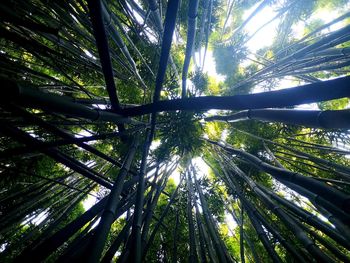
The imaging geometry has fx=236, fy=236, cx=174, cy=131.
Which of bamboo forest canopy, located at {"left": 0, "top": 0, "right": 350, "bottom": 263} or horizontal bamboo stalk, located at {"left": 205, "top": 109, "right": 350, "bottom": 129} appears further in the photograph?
bamboo forest canopy, located at {"left": 0, "top": 0, "right": 350, "bottom": 263}

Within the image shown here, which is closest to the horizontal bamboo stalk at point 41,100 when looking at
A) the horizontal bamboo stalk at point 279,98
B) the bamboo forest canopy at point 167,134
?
the bamboo forest canopy at point 167,134

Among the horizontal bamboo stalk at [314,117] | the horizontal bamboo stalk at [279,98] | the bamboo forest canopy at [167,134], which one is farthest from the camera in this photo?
the bamboo forest canopy at [167,134]

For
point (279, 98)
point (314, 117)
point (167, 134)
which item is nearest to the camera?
point (279, 98)

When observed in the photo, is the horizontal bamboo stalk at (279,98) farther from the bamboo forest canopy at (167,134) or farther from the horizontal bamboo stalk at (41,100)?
the horizontal bamboo stalk at (41,100)

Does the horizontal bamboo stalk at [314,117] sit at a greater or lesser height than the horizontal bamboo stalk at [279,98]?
lesser

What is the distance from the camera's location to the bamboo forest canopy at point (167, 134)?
139cm

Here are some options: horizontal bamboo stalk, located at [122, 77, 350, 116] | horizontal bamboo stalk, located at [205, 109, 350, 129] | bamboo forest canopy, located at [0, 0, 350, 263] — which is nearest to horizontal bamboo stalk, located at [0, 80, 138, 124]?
bamboo forest canopy, located at [0, 0, 350, 263]

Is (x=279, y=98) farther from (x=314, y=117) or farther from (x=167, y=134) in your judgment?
(x=167, y=134)

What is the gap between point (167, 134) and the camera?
12.4ft

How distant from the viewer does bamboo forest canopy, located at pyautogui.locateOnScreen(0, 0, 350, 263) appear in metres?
1.39

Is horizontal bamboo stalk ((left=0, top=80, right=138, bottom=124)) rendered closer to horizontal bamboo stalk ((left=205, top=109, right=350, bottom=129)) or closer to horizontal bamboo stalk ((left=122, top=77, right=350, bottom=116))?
horizontal bamboo stalk ((left=122, top=77, right=350, bottom=116))

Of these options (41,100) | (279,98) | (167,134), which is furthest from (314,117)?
(167,134)

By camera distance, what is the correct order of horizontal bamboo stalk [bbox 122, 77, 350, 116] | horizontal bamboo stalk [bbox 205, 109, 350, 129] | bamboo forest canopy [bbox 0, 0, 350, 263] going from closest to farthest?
horizontal bamboo stalk [bbox 122, 77, 350, 116] < horizontal bamboo stalk [bbox 205, 109, 350, 129] < bamboo forest canopy [bbox 0, 0, 350, 263]

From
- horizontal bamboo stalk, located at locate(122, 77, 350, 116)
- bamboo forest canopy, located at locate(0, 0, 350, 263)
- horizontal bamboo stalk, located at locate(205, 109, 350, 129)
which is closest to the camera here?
horizontal bamboo stalk, located at locate(122, 77, 350, 116)
